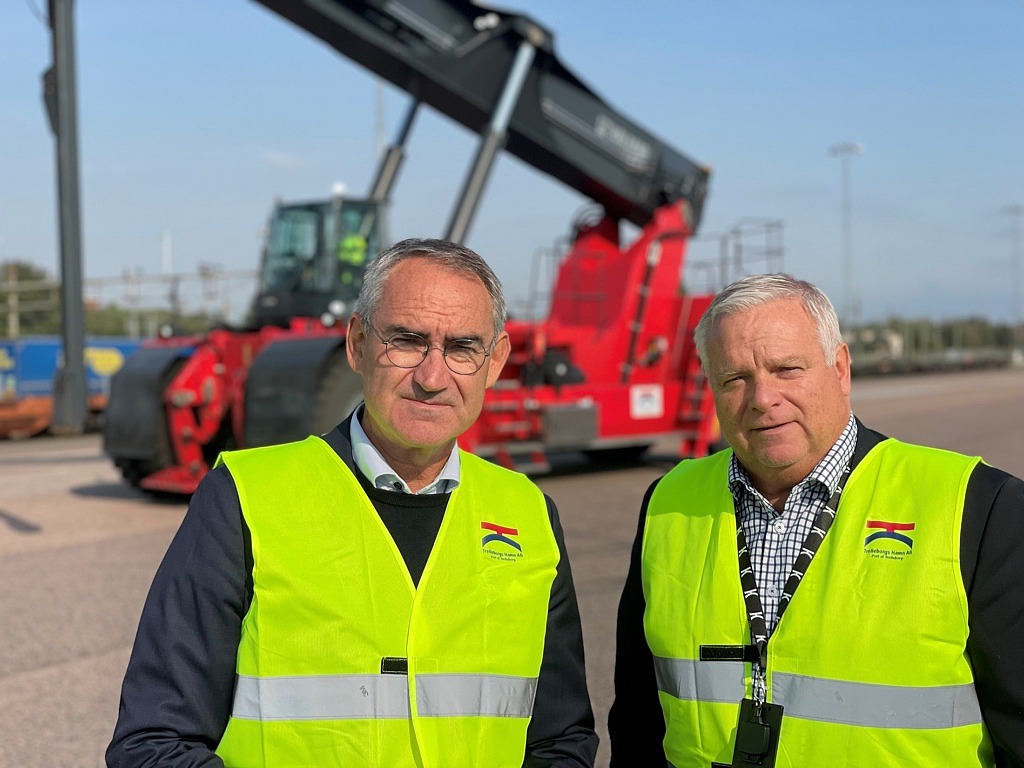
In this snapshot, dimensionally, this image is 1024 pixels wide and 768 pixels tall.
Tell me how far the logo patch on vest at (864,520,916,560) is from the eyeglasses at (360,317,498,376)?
868mm

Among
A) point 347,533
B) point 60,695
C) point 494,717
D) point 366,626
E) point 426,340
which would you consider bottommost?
point 60,695

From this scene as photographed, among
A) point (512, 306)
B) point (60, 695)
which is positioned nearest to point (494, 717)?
point (60, 695)

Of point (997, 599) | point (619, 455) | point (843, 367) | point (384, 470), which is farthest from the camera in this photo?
point (619, 455)

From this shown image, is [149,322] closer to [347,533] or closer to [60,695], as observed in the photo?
[60,695]

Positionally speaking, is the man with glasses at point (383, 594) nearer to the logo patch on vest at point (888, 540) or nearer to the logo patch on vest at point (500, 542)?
the logo patch on vest at point (500, 542)

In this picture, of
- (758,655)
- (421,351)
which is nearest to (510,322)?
(421,351)

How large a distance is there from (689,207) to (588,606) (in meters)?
8.21

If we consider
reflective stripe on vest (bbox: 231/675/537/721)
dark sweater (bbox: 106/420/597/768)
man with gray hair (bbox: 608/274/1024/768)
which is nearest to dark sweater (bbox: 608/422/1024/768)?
man with gray hair (bbox: 608/274/1024/768)

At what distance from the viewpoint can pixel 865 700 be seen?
7.02 ft

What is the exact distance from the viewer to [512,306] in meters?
13.1

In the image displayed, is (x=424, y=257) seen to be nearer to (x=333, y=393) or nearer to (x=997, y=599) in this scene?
(x=997, y=599)

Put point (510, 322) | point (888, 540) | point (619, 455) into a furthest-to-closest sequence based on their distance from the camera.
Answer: point (619, 455), point (510, 322), point (888, 540)

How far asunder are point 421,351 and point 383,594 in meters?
0.51

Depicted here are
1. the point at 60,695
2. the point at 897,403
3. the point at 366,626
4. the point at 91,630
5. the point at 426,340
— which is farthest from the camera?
the point at 897,403
